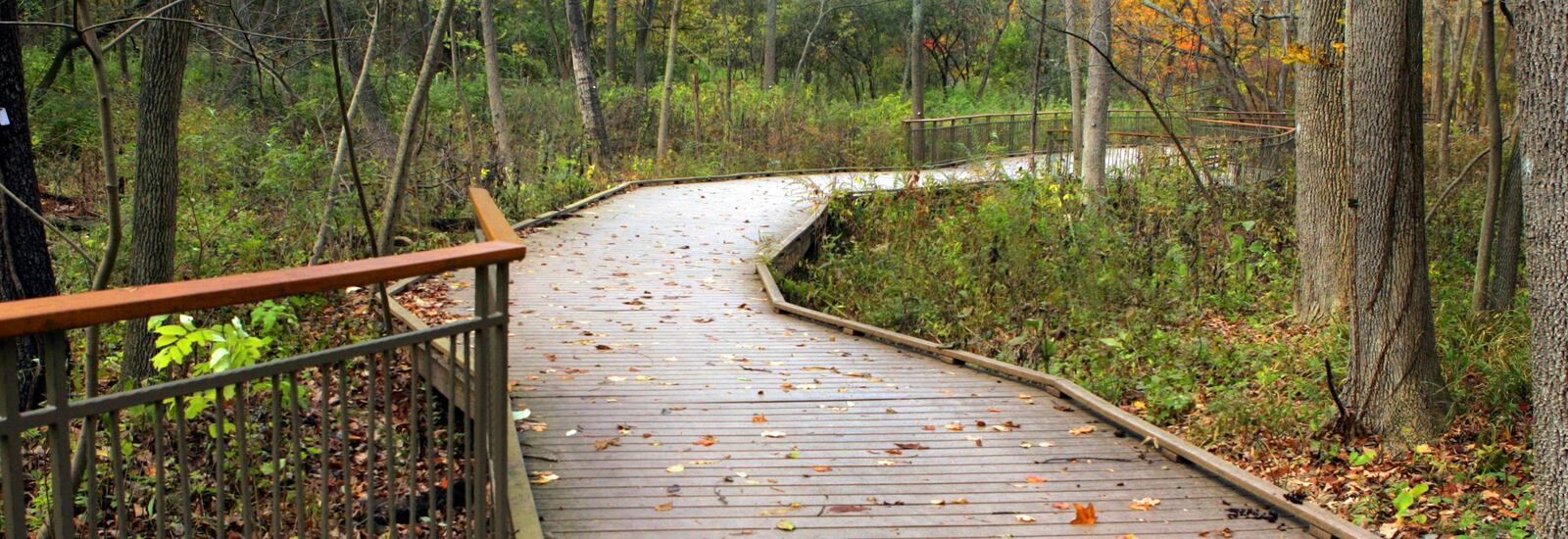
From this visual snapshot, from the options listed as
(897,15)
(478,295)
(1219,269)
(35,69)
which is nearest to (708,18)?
(897,15)

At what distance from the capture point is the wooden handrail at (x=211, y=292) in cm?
228

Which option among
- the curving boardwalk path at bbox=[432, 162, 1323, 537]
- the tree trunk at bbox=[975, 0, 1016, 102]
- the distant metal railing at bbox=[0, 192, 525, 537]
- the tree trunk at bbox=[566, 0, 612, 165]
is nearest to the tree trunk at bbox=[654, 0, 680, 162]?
the tree trunk at bbox=[566, 0, 612, 165]

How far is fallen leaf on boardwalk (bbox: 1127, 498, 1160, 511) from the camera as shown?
509 cm

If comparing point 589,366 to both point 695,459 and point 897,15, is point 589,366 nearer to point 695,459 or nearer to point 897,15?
point 695,459

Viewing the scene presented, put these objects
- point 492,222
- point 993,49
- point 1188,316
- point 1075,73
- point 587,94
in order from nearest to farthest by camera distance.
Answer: point 492,222, point 1188,316, point 1075,73, point 587,94, point 993,49

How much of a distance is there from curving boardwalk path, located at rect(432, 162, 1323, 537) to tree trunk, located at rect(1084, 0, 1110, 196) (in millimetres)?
6330

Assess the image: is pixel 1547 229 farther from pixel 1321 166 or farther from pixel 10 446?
pixel 1321 166

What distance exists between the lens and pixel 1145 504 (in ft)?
16.9

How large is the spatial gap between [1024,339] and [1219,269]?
304 centimetres

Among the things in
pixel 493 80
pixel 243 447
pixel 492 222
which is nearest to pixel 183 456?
pixel 243 447

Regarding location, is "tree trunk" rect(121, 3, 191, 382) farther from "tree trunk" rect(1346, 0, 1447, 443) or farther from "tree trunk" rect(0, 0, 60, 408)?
"tree trunk" rect(1346, 0, 1447, 443)

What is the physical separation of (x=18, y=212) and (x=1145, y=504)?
7.13 metres

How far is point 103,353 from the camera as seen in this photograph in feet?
27.9

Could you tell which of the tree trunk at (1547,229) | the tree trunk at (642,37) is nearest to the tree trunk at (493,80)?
the tree trunk at (1547,229)
